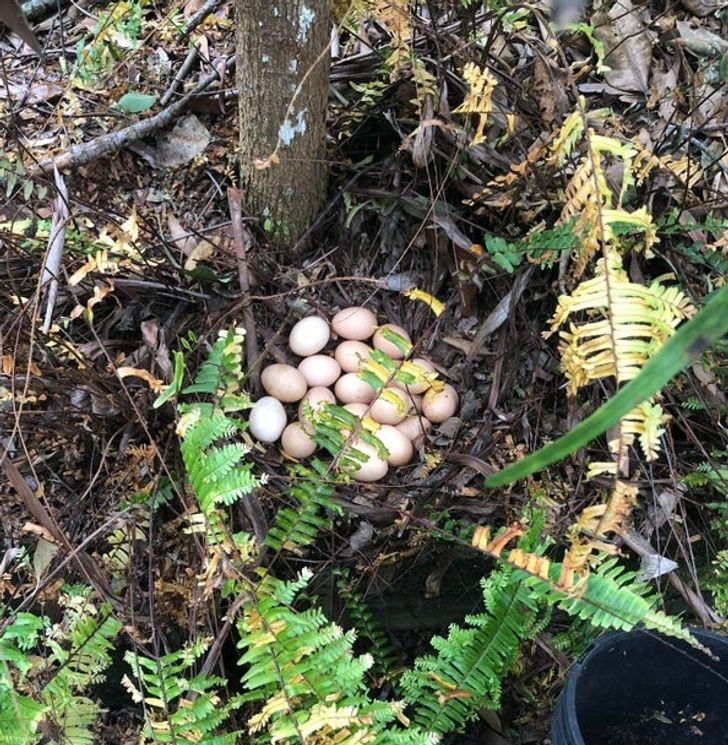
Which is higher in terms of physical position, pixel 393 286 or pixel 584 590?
pixel 393 286

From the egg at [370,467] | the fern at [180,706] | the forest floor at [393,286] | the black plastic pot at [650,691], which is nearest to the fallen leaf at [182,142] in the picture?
the forest floor at [393,286]

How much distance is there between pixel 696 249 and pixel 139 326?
1.40 m

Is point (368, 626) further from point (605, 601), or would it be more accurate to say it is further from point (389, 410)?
point (605, 601)

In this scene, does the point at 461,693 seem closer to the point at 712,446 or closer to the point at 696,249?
the point at 712,446

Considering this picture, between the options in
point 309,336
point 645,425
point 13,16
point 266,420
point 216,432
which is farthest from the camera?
point 309,336

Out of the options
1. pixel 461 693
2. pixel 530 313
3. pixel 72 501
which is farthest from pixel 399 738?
pixel 530 313

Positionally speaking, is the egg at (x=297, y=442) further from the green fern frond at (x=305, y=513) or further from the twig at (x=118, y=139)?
the twig at (x=118, y=139)

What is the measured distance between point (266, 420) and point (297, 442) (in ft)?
0.29

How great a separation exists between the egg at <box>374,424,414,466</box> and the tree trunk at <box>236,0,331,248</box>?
0.57 metres

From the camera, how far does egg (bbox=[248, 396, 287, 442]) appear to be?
1.60 m

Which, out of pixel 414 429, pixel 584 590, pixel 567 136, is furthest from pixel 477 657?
pixel 567 136

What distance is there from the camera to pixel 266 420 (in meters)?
1.60

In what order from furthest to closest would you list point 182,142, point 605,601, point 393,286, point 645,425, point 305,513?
point 182,142 < point 393,286 < point 305,513 < point 605,601 < point 645,425

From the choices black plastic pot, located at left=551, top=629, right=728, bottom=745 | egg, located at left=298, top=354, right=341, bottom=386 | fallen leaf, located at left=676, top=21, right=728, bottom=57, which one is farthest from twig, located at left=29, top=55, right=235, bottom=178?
black plastic pot, located at left=551, top=629, right=728, bottom=745
